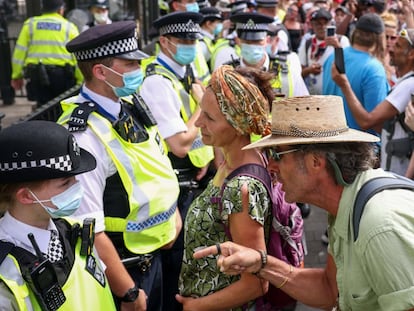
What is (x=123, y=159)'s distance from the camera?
276 centimetres

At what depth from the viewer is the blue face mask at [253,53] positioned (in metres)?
5.36

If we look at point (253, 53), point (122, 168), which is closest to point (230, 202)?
point (122, 168)

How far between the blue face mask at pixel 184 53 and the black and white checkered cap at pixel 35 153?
241 centimetres

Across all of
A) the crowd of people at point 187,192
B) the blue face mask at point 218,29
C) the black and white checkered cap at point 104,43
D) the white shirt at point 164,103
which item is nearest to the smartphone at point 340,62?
the crowd of people at point 187,192

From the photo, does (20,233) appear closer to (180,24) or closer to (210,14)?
(180,24)

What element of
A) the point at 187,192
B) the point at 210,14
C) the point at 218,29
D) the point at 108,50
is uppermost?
the point at 108,50

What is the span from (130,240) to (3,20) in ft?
26.3

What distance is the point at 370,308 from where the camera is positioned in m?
1.86

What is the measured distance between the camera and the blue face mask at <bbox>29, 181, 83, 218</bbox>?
2.12 m

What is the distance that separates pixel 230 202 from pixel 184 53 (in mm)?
2301

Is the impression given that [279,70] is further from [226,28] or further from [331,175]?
[226,28]

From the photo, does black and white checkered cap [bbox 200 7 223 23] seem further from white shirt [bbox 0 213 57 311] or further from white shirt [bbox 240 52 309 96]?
white shirt [bbox 0 213 57 311]

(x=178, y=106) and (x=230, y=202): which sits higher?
(x=230, y=202)

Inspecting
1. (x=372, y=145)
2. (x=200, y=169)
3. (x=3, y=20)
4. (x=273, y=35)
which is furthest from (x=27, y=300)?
(x=3, y=20)
